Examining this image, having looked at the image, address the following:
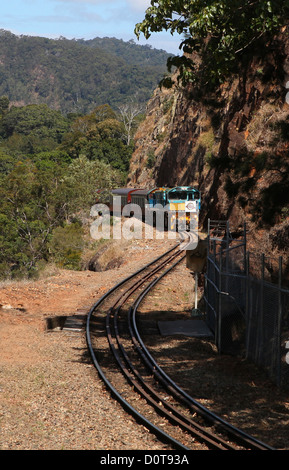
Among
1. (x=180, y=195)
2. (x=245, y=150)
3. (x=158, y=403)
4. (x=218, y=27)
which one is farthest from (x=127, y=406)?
(x=180, y=195)

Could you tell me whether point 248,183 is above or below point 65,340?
above

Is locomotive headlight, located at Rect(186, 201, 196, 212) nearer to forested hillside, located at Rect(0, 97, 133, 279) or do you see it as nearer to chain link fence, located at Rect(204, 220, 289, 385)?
forested hillside, located at Rect(0, 97, 133, 279)

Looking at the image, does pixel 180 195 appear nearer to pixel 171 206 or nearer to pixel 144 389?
pixel 171 206

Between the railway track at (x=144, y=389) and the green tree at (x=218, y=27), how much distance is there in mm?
7300

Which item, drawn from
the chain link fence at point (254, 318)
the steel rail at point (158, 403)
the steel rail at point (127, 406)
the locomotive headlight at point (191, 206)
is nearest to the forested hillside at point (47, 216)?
the locomotive headlight at point (191, 206)

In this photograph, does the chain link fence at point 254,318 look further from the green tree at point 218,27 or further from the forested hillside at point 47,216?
the forested hillside at point 47,216

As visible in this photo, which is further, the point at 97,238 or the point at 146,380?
the point at 97,238

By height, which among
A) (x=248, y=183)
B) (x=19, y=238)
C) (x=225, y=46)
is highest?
(x=225, y=46)

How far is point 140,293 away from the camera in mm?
23359

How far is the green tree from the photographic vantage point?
525 inches

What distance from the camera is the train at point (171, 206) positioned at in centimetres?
3881
